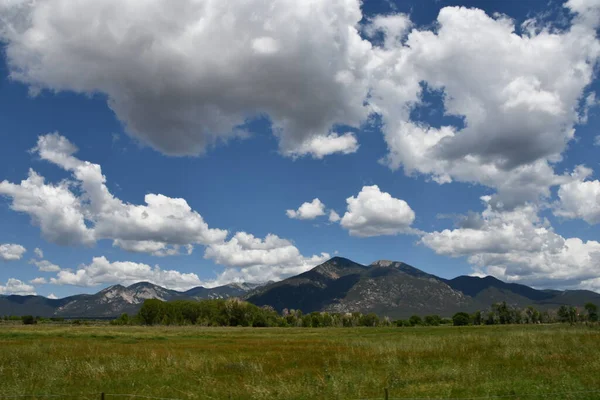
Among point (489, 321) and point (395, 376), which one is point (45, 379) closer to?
point (395, 376)

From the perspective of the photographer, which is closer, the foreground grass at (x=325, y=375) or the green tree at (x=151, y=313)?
the foreground grass at (x=325, y=375)

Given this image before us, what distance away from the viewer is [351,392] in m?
19.0

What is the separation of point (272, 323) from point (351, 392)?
537ft

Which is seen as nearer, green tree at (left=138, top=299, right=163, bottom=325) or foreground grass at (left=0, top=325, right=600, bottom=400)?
foreground grass at (left=0, top=325, right=600, bottom=400)

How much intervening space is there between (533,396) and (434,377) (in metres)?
5.47

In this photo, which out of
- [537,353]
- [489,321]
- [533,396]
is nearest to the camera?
[533,396]

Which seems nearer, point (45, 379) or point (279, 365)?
point (45, 379)

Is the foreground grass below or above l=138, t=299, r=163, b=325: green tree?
above

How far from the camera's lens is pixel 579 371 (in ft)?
72.4

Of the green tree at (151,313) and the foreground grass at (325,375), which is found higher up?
the foreground grass at (325,375)

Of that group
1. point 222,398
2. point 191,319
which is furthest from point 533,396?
point 191,319

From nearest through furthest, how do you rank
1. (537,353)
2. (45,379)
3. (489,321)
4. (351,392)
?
(351,392) < (45,379) < (537,353) < (489,321)

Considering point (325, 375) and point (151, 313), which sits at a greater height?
point (325, 375)

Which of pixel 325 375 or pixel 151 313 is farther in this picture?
pixel 151 313
